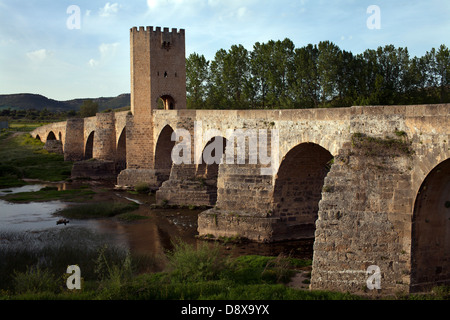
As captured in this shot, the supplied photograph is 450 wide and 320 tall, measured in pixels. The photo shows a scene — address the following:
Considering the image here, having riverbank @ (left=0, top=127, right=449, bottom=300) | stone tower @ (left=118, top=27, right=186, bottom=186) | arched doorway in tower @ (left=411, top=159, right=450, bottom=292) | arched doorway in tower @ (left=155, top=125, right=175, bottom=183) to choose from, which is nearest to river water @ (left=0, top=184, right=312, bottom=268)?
riverbank @ (left=0, top=127, right=449, bottom=300)

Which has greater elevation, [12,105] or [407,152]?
[12,105]

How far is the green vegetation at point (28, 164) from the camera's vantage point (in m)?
28.5

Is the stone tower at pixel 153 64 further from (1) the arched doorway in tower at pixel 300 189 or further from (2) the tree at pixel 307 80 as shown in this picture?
(1) the arched doorway in tower at pixel 300 189

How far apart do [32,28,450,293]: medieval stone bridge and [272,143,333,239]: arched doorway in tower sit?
0.11 feet

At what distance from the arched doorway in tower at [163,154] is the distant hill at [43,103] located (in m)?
85.4

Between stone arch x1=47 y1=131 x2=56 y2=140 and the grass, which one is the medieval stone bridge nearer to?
the grass

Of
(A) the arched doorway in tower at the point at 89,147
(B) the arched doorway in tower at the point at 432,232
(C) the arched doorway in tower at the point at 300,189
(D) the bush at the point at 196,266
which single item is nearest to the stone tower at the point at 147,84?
(C) the arched doorway in tower at the point at 300,189

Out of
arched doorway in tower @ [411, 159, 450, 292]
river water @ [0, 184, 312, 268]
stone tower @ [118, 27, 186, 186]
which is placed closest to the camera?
arched doorway in tower @ [411, 159, 450, 292]

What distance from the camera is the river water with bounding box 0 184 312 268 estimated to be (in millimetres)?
13297

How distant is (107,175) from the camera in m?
28.8

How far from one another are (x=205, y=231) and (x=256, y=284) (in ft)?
17.3

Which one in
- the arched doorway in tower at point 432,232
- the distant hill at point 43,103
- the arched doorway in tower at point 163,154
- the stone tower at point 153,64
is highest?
the distant hill at point 43,103
